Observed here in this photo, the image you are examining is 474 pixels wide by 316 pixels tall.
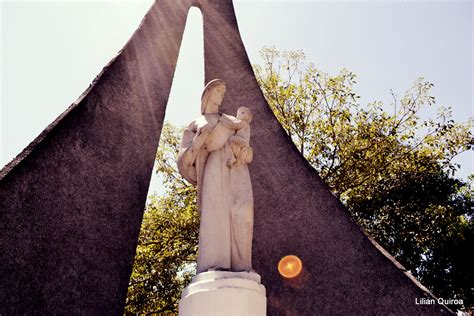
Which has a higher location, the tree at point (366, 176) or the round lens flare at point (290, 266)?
the tree at point (366, 176)

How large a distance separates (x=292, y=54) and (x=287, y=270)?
7.81 meters

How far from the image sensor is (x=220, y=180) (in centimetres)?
393

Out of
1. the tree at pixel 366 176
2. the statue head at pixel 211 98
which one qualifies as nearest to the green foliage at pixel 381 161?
the tree at pixel 366 176

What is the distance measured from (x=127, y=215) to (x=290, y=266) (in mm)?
2340

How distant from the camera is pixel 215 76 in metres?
7.92

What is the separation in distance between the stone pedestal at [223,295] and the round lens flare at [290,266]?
2.40 metres

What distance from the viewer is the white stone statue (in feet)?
11.8


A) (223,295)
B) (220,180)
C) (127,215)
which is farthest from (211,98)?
(223,295)

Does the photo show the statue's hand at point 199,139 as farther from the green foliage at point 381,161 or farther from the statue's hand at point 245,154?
the green foliage at point 381,161

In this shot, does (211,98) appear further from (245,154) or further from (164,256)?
(164,256)

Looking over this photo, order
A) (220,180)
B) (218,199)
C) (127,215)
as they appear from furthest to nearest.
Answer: (127,215)
(220,180)
(218,199)

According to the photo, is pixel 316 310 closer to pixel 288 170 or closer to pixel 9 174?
pixel 288 170

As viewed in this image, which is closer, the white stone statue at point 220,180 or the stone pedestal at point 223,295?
the stone pedestal at point 223,295

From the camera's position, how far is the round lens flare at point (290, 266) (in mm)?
5660
